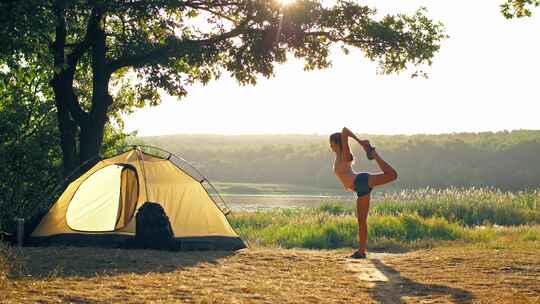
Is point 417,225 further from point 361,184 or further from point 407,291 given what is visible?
point 407,291

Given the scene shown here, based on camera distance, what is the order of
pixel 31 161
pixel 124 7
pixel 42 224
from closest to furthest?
pixel 42 224 < pixel 124 7 < pixel 31 161

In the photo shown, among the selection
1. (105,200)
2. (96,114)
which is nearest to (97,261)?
(105,200)

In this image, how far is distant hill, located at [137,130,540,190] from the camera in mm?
62375

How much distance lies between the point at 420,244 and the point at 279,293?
932cm

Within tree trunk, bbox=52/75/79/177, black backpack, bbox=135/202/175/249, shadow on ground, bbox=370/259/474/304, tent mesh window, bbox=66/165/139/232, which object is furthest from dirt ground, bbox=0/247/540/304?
tree trunk, bbox=52/75/79/177

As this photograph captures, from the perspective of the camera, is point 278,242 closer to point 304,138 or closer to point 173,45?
point 173,45

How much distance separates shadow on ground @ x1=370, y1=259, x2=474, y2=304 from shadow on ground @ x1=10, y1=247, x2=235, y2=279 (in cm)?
316

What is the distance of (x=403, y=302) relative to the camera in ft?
31.0

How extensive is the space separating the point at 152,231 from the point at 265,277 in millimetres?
3565

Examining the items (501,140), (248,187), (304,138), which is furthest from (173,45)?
(304,138)

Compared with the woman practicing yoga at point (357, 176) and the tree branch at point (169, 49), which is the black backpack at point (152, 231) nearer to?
the woman practicing yoga at point (357, 176)

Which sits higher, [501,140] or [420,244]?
[501,140]

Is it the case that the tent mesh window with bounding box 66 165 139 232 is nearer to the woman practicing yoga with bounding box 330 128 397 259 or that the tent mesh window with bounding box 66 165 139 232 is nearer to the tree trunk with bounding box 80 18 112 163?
the tree trunk with bounding box 80 18 112 163

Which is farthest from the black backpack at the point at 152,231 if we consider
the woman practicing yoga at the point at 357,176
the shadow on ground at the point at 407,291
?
the shadow on ground at the point at 407,291
